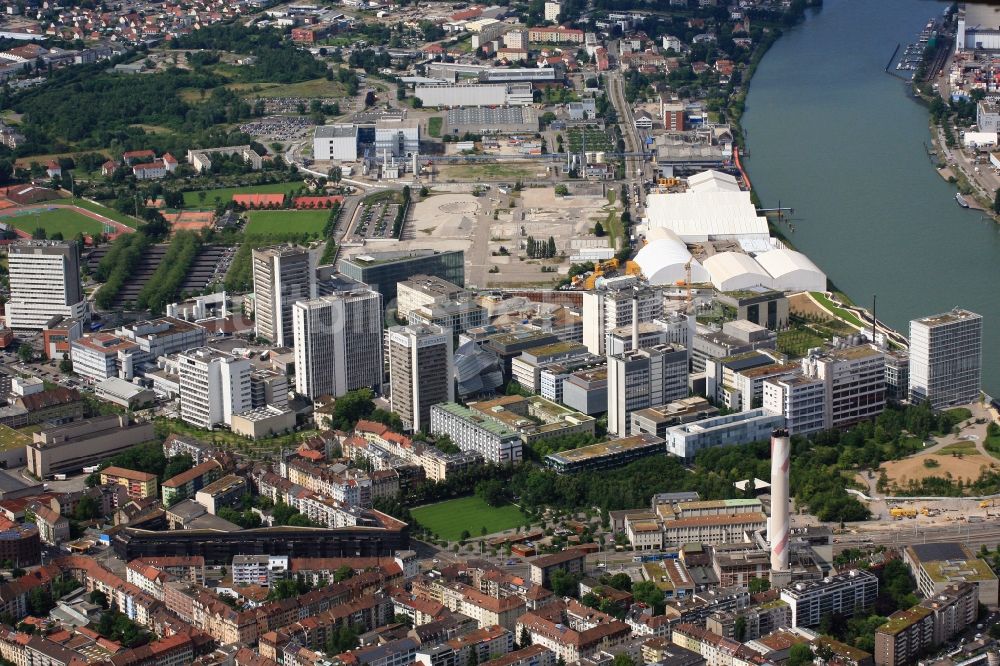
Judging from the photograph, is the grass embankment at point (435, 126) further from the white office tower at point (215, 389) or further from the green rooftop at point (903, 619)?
the green rooftop at point (903, 619)

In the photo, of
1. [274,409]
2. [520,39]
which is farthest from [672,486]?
[520,39]

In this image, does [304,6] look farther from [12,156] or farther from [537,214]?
[537,214]

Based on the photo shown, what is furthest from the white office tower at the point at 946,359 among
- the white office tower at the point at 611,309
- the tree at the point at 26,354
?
the tree at the point at 26,354

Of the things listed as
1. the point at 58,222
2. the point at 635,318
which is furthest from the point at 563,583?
the point at 58,222

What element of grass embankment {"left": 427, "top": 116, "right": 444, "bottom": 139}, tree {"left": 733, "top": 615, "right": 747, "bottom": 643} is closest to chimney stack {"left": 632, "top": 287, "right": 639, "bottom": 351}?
tree {"left": 733, "top": 615, "right": 747, "bottom": 643}

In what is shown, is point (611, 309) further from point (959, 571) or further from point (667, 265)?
point (959, 571)

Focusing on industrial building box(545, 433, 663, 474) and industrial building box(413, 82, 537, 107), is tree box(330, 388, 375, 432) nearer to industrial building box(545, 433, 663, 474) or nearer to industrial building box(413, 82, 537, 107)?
industrial building box(545, 433, 663, 474)
